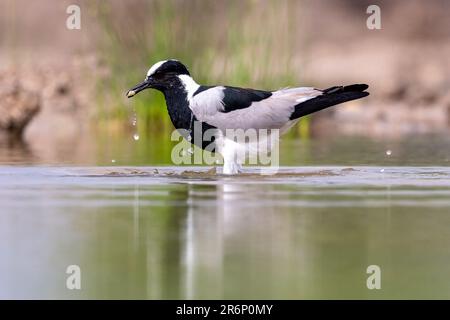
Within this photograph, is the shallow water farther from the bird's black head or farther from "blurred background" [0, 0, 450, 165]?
"blurred background" [0, 0, 450, 165]

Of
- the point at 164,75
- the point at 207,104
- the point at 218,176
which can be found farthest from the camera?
the point at 164,75

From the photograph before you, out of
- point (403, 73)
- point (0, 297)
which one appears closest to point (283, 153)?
point (0, 297)

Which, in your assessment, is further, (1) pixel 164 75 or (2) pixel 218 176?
(1) pixel 164 75

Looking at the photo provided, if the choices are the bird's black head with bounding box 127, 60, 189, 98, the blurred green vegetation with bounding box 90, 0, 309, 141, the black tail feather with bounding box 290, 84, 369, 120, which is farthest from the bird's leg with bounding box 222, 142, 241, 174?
the blurred green vegetation with bounding box 90, 0, 309, 141

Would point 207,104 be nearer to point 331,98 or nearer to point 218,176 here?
point 218,176

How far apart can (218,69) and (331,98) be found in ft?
27.5

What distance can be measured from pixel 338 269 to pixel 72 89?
13.3 meters

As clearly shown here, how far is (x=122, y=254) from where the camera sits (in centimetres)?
493

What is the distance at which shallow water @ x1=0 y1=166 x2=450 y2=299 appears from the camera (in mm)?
4332

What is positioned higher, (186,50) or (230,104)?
(186,50)

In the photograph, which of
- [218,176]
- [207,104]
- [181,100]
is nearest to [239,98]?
[207,104]

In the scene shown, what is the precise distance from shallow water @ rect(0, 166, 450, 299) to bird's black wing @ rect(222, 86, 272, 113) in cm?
75

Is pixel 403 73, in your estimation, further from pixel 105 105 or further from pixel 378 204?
pixel 378 204

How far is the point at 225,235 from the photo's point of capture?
5.40 meters
